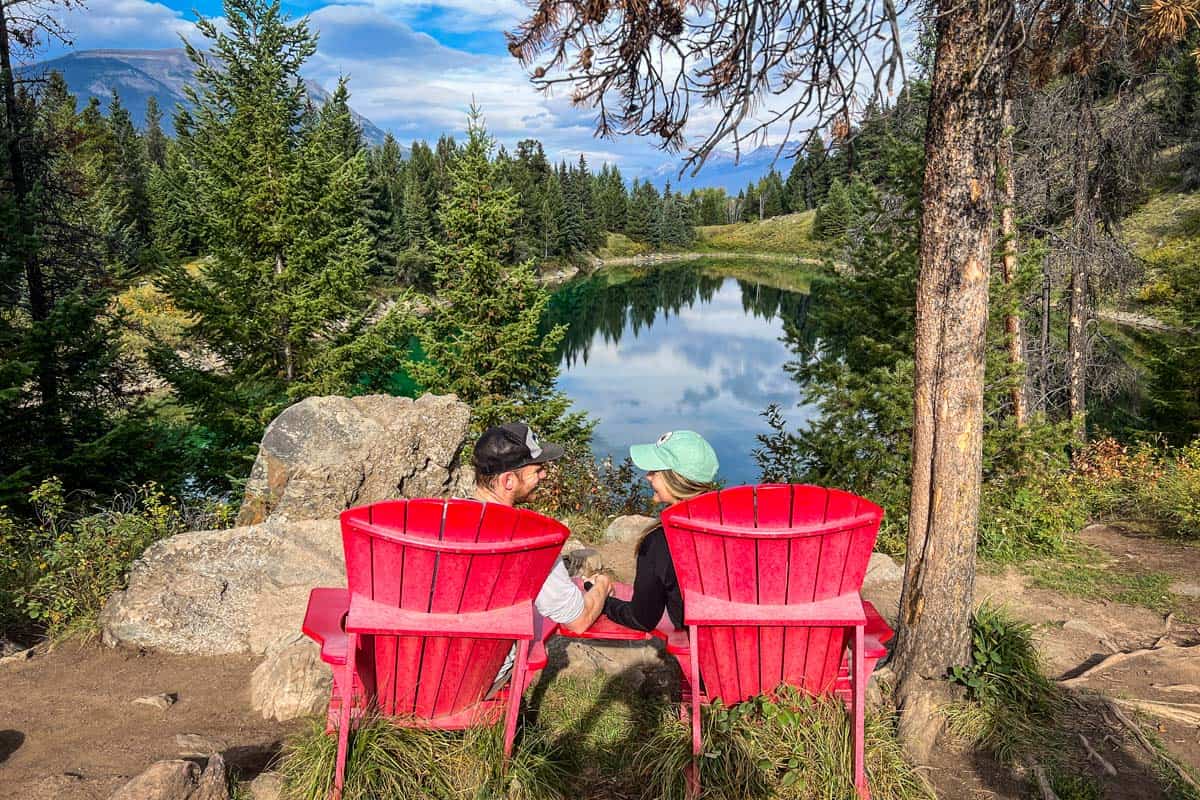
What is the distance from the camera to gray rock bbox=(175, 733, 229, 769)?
9.79 feet

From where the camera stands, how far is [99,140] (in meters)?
44.6

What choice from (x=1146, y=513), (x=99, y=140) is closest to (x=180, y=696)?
(x=1146, y=513)

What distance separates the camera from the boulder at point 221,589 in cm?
414

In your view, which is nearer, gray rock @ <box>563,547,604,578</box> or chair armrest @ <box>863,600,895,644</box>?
chair armrest @ <box>863,600,895,644</box>

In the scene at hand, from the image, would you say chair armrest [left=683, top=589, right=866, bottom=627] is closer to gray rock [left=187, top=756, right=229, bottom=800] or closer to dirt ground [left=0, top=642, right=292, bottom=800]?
gray rock [left=187, top=756, right=229, bottom=800]

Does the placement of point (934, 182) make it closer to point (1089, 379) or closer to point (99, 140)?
point (1089, 379)

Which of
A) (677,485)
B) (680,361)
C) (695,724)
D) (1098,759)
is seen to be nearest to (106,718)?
(695,724)

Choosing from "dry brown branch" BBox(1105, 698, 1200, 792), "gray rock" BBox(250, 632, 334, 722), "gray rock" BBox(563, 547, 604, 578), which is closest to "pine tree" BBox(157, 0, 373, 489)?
"gray rock" BBox(563, 547, 604, 578)

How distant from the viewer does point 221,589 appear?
4.34 meters

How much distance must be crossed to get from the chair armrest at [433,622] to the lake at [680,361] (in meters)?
6.24

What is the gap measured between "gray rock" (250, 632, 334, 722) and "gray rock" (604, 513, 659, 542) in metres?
3.60

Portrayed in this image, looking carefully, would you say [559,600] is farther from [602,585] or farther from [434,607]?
[434,607]

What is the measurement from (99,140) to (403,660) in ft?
176

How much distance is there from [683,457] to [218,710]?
2455 millimetres
